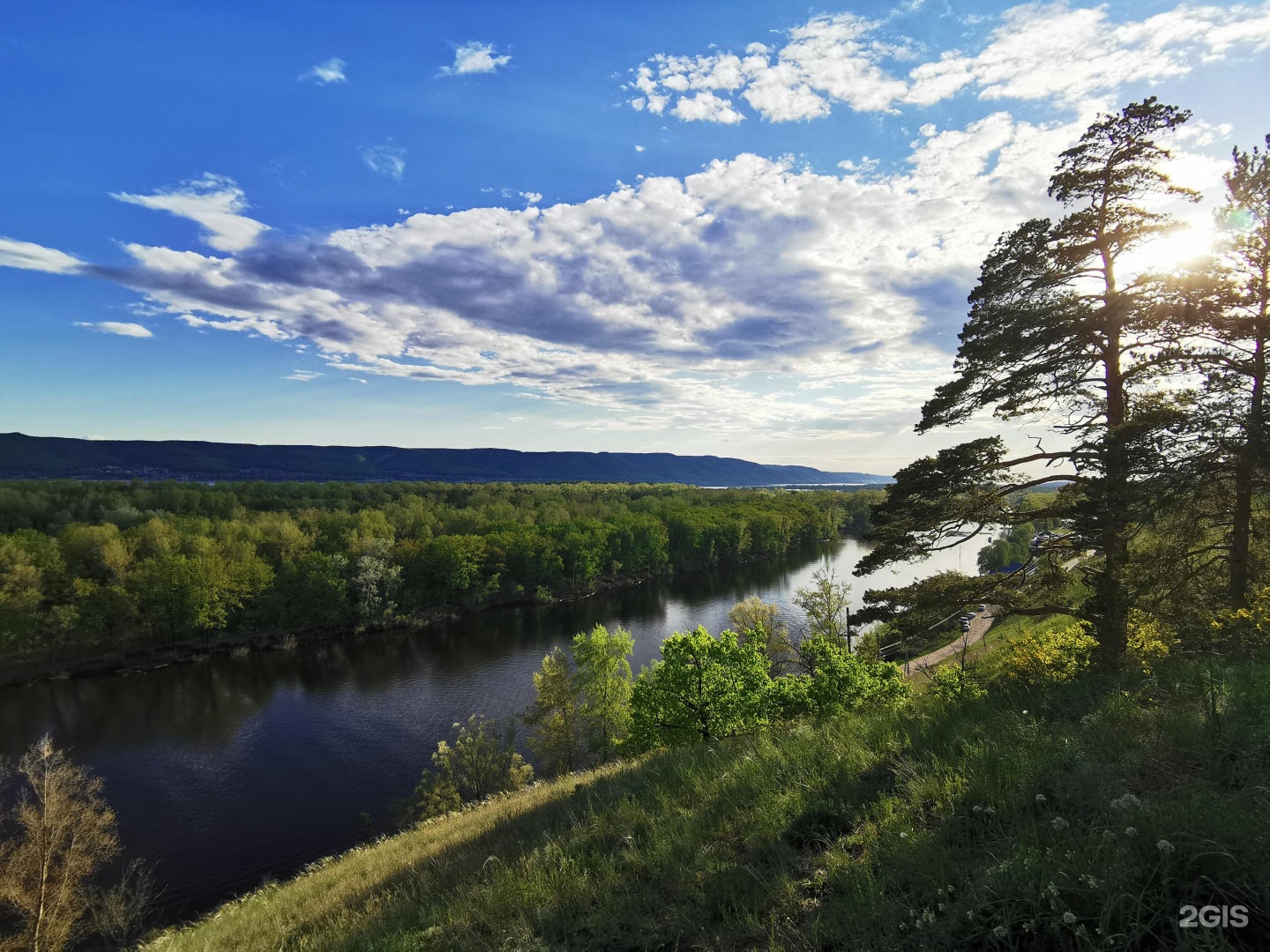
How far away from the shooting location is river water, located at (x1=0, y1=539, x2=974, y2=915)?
71.8 feet

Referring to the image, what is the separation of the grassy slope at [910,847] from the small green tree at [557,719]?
1853cm

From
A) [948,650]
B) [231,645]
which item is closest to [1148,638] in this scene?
[948,650]

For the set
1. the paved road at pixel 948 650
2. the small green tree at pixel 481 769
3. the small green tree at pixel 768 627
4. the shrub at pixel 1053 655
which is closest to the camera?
the shrub at pixel 1053 655

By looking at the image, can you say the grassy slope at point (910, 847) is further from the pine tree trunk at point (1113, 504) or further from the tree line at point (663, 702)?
the tree line at point (663, 702)

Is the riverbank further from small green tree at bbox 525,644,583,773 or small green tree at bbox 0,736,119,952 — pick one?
small green tree at bbox 0,736,119,952

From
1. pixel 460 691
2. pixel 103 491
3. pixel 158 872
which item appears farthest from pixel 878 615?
pixel 103 491

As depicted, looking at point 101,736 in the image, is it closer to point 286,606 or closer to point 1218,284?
point 286,606

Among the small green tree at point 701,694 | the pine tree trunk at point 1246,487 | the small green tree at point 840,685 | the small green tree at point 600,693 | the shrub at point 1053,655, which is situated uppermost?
the pine tree trunk at point 1246,487

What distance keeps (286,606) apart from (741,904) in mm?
58274

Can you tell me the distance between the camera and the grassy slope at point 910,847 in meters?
2.90

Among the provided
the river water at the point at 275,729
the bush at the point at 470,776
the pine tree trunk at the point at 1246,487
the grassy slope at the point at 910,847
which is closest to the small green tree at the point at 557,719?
the bush at the point at 470,776

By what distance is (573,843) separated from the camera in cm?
635

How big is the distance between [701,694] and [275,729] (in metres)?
28.2

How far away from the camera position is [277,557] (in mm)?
57344
